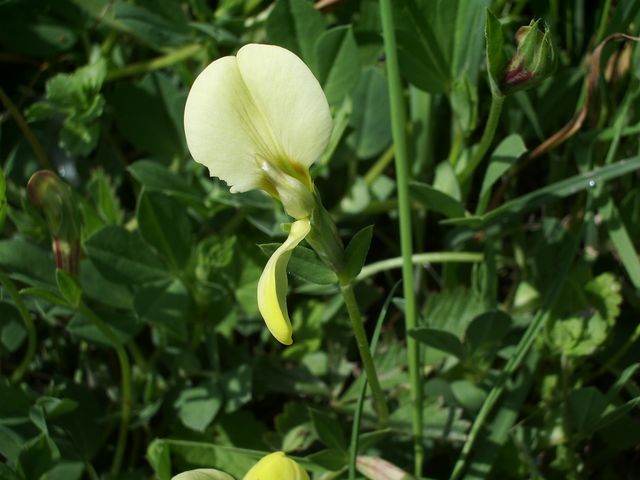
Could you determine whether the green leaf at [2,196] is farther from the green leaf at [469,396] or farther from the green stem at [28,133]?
the green leaf at [469,396]

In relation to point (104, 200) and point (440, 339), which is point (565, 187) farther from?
point (104, 200)

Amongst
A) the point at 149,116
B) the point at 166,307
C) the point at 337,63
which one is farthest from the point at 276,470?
the point at 149,116

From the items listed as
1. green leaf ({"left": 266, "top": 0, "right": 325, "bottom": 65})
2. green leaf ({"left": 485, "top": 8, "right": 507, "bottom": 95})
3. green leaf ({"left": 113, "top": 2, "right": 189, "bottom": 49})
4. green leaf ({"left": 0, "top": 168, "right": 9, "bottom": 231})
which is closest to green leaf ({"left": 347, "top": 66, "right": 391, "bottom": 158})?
green leaf ({"left": 266, "top": 0, "right": 325, "bottom": 65})

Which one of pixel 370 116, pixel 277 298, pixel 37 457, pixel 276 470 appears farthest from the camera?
pixel 370 116

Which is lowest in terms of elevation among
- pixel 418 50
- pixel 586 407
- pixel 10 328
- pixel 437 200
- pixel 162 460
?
pixel 586 407

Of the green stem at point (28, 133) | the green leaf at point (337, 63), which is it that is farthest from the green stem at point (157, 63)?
the green leaf at point (337, 63)

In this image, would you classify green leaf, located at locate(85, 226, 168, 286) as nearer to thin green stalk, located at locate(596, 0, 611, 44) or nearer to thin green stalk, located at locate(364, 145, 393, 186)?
thin green stalk, located at locate(364, 145, 393, 186)

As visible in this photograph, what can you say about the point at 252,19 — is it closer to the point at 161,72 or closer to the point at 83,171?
the point at 161,72

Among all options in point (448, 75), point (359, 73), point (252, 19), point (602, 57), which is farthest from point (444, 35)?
point (252, 19)
